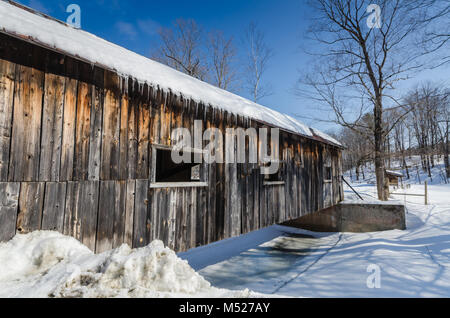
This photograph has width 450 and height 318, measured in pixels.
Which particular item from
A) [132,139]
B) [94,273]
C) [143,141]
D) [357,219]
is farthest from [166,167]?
[357,219]

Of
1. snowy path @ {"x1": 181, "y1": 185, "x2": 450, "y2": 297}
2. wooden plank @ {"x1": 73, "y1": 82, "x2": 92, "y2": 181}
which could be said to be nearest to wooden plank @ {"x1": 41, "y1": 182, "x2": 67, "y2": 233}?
wooden plank @ {"x1": 73, "y1": 82, "x2": 92, "y2": 181}

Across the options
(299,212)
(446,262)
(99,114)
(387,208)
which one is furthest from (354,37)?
(99,114)

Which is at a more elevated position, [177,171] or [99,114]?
[99,114]

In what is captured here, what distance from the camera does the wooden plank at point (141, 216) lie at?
12.0ft

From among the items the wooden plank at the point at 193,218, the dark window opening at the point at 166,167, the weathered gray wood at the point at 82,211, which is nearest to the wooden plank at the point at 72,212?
the weathered gray wood at the point at 82,211

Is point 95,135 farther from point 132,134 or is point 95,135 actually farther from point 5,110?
point 5,110

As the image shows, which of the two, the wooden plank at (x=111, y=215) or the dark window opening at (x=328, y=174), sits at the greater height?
the dark window opening at (x=328, y=174)

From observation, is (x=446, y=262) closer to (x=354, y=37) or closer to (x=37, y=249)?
(x=37, y=249)

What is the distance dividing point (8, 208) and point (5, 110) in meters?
1.08

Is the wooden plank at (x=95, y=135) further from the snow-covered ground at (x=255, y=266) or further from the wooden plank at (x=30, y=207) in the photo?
the snow-covered ground at (x=255, y=266)

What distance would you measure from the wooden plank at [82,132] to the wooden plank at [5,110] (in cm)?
66

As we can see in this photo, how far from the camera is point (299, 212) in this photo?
8.51 meters

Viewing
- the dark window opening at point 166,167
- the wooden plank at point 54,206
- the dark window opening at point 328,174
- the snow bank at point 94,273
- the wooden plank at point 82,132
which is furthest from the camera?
the dark window opening at point 328,174
